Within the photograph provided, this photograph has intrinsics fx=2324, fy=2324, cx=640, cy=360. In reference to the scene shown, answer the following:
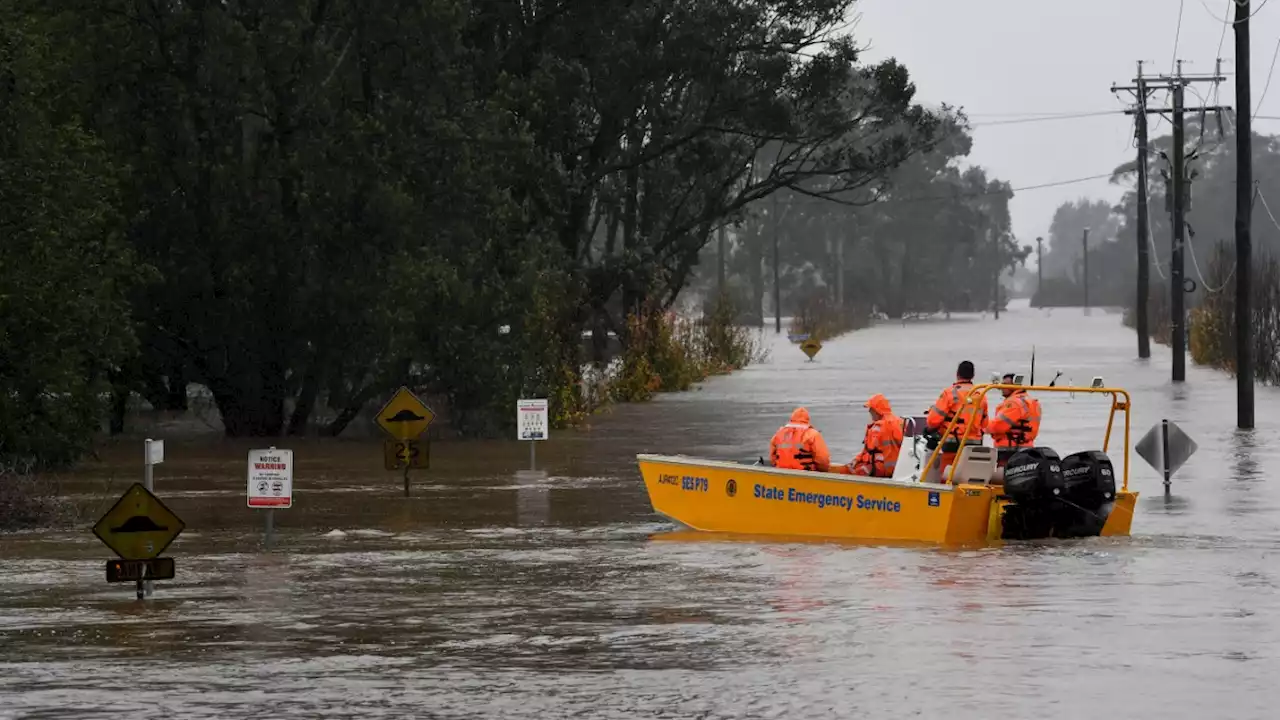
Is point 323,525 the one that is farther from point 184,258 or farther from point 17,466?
point 184,258

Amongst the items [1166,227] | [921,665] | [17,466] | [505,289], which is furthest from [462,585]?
[1166,227]

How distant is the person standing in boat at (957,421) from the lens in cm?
1945

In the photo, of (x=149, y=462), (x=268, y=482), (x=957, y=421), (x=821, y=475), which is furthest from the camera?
(x=821, y=475)

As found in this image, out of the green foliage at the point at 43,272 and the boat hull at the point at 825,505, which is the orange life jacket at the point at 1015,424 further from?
the green foliage at the point at 43,272

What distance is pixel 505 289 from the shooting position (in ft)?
113

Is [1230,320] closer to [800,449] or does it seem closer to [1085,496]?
[800,449]

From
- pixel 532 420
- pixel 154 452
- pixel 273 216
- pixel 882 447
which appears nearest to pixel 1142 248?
pixel 273 216

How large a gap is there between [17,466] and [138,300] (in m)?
6.51

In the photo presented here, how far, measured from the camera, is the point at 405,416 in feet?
80.8

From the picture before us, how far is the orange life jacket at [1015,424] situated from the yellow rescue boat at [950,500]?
486mm

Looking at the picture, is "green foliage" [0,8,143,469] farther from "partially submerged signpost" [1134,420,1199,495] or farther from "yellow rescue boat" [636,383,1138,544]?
"partially submerged signpost" [1134,420,1199,495]

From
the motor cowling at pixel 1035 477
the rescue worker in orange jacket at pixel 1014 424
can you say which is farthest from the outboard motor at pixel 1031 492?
the rescue worker in orange jacket at pixel 1014 424

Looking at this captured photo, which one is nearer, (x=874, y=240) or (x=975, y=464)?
(x=975, y=464)

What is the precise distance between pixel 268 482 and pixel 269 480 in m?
0.02
